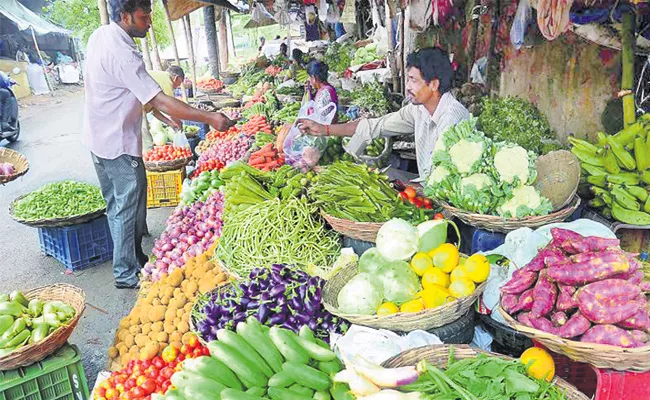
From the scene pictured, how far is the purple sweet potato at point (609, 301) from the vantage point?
63.7 inches

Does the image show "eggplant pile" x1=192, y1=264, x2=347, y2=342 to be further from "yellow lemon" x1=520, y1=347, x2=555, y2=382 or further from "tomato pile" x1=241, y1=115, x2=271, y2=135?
"tomato pile" x1=241, y1=115, x2=271, y2=135

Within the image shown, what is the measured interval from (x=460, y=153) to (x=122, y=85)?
2.93 metres

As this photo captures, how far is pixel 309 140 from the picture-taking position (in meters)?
4.29

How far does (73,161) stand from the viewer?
990 centimetres

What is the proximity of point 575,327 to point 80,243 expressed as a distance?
4.76 m

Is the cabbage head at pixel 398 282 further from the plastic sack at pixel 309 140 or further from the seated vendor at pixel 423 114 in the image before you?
the plastic sack at pixel 309 140

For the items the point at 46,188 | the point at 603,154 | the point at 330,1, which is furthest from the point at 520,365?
the point at 330,1

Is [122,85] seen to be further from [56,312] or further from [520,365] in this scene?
[520,365]

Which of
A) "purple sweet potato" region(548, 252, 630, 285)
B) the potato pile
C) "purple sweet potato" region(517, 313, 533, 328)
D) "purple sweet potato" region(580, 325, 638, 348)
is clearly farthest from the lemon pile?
the potato pile

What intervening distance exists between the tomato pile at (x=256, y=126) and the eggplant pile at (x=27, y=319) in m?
4.52

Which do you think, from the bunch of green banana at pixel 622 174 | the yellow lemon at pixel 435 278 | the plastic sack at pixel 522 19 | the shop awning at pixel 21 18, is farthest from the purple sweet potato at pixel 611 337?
the shop awning at pixel 21 18

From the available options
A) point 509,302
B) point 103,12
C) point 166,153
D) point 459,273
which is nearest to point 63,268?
point 166,153

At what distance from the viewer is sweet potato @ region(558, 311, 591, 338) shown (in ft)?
5.41

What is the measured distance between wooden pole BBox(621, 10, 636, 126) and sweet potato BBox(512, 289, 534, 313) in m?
2.55
